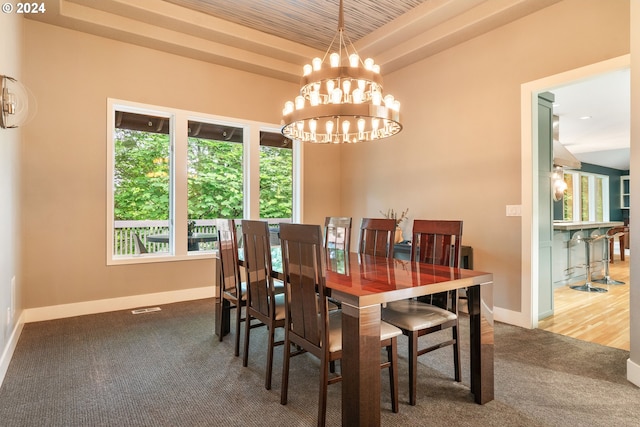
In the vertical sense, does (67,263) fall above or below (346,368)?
above

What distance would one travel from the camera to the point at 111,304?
13.1ft

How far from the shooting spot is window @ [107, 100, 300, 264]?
4.14 meters

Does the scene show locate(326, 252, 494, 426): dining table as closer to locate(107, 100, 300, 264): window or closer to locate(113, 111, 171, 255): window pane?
locate(107, 100, 300, 264): window

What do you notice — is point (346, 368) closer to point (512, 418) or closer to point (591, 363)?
point (512, 418)

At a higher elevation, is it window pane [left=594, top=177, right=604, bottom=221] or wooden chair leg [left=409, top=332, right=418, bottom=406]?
window pane [left=594, top=177, right=604, bottom=221]

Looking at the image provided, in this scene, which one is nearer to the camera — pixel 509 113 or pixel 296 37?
pixel 509 113

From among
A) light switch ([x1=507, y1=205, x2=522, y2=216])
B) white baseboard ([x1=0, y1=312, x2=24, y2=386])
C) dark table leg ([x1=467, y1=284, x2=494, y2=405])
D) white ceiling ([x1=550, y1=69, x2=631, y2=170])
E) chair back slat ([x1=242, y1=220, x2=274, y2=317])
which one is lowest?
white baseboard ([x1=0, y1=312, x2=24, y2=386])

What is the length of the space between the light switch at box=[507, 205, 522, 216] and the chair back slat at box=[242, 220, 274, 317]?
2.56m

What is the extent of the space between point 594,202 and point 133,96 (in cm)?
1220

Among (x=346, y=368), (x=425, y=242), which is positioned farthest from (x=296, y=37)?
(x=346, y=368)

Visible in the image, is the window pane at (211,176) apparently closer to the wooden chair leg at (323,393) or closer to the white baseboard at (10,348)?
the white baseboard at (10,348)

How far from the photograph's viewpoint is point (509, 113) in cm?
356

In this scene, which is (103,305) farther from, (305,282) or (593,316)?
(593,316)

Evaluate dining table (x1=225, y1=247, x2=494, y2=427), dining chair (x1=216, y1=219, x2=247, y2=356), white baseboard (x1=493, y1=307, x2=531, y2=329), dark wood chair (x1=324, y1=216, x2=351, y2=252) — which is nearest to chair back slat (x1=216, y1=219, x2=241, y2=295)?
dining chair (x1=216, y1=219, x2=247, y2=356)
